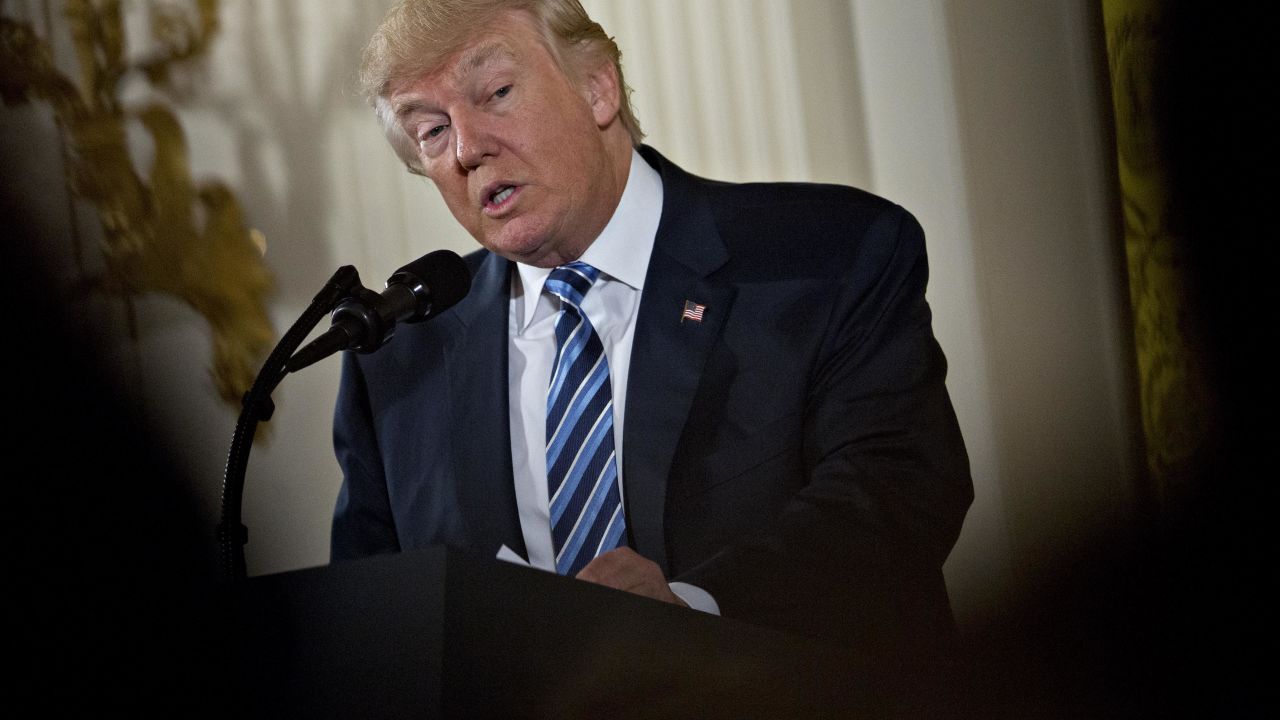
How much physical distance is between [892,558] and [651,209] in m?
0.64

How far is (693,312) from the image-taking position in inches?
64.6

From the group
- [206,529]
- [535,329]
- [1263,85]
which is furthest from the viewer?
[206,529]

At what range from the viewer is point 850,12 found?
8.16 feet

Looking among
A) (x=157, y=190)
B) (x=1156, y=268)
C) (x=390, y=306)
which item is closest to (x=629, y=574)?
(x=390, y=306)

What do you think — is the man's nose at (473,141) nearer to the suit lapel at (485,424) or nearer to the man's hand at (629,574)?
the suit lapel at (485,424)

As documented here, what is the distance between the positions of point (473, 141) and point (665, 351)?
38 centimetres

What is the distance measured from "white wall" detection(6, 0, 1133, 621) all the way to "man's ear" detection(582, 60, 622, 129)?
827 mm

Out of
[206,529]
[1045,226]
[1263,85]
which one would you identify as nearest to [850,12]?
[1045,226]

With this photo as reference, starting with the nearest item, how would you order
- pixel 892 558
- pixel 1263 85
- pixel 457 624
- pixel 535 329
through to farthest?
pixel 457 624, pixel 892 558, pixel 535 329, pixel 1263 85


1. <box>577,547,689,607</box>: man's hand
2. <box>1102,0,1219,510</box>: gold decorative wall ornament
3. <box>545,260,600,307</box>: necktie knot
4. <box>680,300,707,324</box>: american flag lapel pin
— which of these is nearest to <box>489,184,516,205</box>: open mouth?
<box>545,260,600,307</box>: necktie knot

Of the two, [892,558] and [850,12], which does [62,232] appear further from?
[892,558]

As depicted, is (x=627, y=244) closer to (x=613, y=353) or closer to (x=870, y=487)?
(x=613, y=353)

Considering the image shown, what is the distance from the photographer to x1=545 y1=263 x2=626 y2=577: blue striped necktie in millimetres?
1598

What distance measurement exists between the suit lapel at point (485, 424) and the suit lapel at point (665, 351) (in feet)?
0.58
